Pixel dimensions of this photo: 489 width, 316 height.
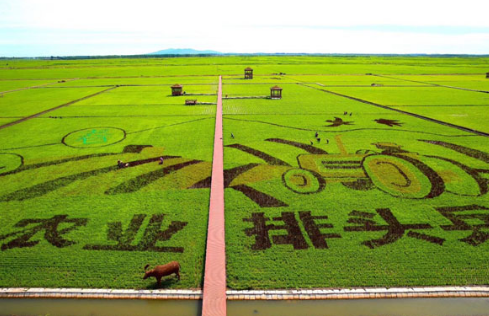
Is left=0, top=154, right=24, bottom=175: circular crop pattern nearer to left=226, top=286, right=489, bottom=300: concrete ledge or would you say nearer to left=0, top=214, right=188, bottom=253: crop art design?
left=0, top=214, right=188, bottom=253: crop art design

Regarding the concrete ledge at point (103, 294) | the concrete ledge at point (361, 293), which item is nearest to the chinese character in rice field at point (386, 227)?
the concrete ledge at point (361, 293)

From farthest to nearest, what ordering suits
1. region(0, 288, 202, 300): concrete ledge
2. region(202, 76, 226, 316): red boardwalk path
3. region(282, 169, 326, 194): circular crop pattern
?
region(282, 169, 326, 194): circular crop pattern → region(0, 288, 202, 300): concrete ledge → region(202, 76, 226, 316): red boardwalk path

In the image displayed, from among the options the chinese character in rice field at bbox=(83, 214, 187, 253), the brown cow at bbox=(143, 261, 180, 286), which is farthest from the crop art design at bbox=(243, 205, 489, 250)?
the chinese character in rice field at bbox=(83, 214, 187, 253)

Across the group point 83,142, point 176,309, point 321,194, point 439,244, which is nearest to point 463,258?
point 439,244

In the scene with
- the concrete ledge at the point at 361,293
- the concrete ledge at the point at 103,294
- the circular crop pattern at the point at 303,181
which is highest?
the circular crop pattern at the point at 303,181

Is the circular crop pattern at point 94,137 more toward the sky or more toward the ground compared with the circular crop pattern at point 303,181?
more toward the sky

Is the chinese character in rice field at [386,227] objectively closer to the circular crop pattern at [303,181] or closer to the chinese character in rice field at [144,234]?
the circular crop pattern at [303,181]

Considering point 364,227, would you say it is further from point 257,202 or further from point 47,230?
point 47,230
